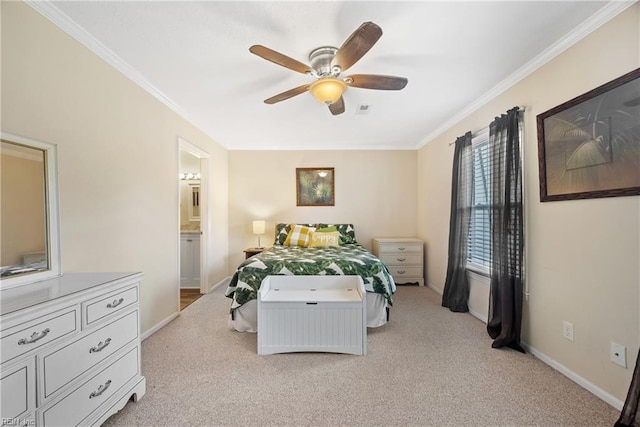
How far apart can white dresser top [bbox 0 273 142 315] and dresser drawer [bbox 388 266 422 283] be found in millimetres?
3588

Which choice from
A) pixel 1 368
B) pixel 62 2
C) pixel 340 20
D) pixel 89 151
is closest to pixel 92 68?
pixel 62 2

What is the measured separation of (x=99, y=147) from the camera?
1979mm

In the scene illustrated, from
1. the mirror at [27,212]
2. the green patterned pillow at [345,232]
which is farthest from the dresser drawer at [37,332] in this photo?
the green patterned pillow at [345,232]

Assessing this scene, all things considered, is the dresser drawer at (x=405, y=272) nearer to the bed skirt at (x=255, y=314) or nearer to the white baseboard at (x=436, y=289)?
the white baseboard at (x=436, y=289)

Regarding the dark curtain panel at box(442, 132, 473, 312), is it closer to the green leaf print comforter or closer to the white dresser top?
the green leaf print comforter

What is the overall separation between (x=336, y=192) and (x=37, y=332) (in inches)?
158

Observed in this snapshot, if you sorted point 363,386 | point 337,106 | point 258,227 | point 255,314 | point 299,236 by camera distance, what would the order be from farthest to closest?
point 258,227, point 299,236, point 255,314, point 337,106, point 363,386

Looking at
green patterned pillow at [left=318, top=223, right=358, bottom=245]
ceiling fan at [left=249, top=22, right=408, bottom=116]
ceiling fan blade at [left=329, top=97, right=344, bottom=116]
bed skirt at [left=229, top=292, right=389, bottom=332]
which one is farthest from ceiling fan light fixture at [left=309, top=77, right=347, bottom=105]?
green patterned pillow at [left=318, top=223, right=358, bottom=245]

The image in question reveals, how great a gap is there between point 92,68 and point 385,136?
3.50 meters

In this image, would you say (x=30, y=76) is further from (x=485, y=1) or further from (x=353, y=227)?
(x=353, y=227)

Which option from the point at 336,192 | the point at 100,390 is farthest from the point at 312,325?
the point at 336,192

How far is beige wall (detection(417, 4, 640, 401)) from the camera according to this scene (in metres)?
1.52

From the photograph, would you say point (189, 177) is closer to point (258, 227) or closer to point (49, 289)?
point (258, 227)

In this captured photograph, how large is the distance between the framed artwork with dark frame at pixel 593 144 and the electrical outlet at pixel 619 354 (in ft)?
2.95
